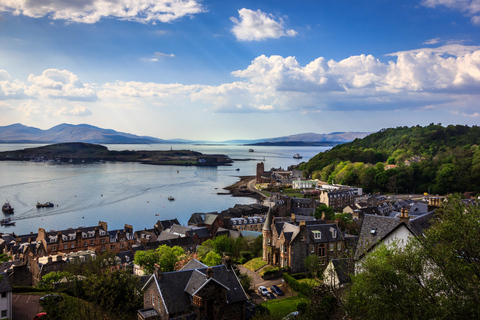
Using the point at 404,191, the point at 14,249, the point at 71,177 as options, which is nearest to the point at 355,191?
the point at 404,191

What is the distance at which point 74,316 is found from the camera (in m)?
17.8

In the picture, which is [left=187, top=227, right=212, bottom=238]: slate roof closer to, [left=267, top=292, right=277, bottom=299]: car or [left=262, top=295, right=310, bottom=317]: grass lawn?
[left=267, top=292, right=277, bottom=299]: car

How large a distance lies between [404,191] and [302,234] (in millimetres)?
94083

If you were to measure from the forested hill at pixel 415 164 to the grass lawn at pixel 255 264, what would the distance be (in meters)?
88.8

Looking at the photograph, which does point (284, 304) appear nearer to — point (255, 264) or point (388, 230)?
point (255, 264)

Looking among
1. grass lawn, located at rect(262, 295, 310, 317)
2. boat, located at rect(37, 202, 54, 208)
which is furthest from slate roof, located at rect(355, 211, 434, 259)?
boat, located at rect(37, 202, 54, 208)

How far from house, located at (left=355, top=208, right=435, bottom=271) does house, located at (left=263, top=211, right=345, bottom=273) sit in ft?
56.2

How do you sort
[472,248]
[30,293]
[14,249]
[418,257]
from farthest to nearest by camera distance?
[14,249], [30,293], [418,257], [472,248]

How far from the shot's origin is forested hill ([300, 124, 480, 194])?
11300 cm

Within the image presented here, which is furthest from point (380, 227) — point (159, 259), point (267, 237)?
point (159, 259)

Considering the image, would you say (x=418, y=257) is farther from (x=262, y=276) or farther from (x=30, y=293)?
(x=30, y=293)

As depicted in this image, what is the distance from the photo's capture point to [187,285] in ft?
78.6

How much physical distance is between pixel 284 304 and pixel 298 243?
382 inches

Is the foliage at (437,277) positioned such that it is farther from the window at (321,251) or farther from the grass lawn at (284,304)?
the window at (321,251)
